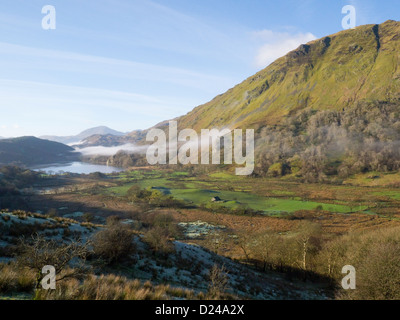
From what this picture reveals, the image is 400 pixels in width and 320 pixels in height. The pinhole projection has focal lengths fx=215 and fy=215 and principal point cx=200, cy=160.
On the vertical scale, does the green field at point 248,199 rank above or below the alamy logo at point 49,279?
below

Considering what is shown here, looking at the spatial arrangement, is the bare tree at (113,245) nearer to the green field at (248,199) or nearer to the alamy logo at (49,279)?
the alamy logo at (49,279)

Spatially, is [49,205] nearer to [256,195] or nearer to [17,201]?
[17,201]

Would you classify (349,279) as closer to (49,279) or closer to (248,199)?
(49,279)

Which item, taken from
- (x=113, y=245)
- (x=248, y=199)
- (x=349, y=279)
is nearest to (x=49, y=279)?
(x=113, y=245)

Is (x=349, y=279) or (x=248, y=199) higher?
(x=349, y=279)

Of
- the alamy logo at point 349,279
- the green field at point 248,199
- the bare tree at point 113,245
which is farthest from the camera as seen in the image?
the green field at point 248,199

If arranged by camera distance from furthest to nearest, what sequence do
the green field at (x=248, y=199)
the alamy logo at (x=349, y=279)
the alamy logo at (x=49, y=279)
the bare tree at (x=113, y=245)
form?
the green field at (x=248, y=199) → the alamy logo at (x=349, y=279) → the bare tree at (x=113, y=245) → the alamy logo at (x=49, y=279)

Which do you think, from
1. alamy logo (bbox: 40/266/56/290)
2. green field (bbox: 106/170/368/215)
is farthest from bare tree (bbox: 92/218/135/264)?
green field (bbox: 106/170/368/215)

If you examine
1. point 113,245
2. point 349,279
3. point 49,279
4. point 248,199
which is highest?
point 49,279

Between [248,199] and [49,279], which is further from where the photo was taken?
[248,199]

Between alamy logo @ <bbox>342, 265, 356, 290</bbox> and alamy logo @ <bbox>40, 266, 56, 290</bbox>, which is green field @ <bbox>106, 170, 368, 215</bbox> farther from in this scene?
alamy logo @ <bbox>40, 266, 56, 290</bbox>

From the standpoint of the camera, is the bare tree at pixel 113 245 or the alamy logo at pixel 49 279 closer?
the alamy logo at pixel 49 279

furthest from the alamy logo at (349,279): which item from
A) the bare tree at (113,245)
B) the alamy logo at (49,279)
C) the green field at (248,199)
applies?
the green field at (248,199)
